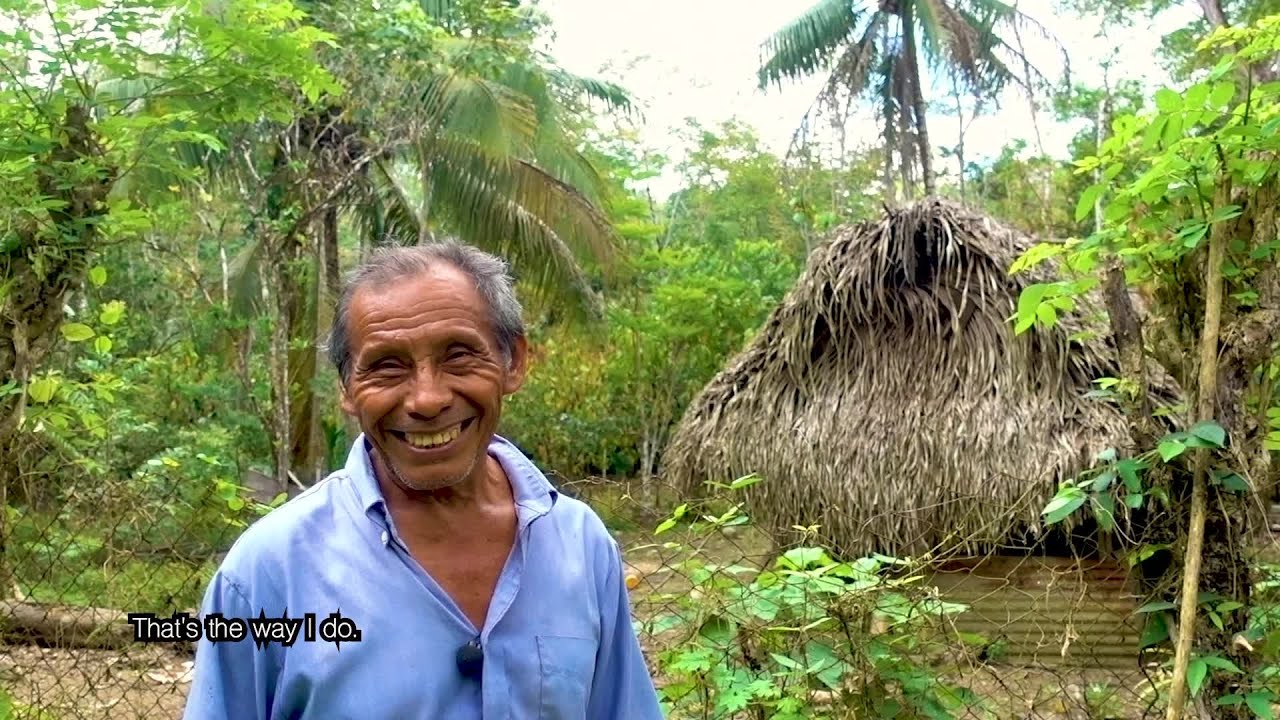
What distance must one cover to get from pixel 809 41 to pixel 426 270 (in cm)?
1891

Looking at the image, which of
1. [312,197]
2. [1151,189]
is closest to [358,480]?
[1151,189]

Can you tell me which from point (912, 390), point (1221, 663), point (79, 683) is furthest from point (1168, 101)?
point (912, 390)

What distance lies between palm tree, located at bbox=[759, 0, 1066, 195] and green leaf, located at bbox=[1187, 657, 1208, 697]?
16.6m

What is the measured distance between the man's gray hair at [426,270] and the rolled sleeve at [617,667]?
43cm

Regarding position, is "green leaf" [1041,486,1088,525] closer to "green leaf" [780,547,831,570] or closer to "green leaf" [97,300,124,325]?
"green leaf" [780,547,831,570]

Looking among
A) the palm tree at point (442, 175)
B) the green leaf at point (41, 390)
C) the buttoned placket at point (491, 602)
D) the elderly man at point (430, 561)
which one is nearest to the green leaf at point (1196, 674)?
the elderly man at point (430, 561)

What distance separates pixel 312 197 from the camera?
11125 mm

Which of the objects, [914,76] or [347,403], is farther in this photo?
[914,76]

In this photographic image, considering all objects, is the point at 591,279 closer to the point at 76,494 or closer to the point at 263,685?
the point at 76,494

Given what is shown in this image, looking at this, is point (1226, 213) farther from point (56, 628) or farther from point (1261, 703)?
point (56, 628)

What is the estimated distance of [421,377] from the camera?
5.28 ft

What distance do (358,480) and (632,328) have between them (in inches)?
578

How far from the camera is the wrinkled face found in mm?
1608

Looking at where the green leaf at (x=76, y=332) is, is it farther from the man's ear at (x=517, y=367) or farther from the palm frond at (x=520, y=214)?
the palm frond at (x=520, y=214)
